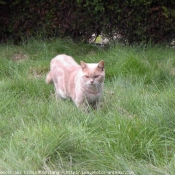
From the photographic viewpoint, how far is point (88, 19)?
7.86 metres

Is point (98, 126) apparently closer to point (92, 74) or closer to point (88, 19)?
point (92, 74)

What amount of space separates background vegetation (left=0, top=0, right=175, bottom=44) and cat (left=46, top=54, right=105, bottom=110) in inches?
88.5

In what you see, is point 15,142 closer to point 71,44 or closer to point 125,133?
point 125,133

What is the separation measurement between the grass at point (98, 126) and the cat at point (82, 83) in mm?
168

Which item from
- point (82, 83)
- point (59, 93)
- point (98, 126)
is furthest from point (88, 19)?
point (98, 126)

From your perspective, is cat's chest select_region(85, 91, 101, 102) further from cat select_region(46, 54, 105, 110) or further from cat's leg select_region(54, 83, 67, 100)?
cat's leg select_region(54, 83, 67, 100)

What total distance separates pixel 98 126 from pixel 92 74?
3.60 ft

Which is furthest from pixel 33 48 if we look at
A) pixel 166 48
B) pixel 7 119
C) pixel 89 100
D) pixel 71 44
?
pixel 7 119

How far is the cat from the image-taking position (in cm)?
502

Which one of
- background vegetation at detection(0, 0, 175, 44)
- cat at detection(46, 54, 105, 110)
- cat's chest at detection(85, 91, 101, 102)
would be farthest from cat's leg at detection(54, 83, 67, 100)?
background vegetation at detection(0, 0, 175, 44)

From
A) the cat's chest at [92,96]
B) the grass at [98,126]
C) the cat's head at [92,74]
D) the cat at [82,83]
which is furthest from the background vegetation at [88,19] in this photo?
the cat's chest at [92,96]

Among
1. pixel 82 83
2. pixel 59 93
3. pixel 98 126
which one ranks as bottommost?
pixel 59 93

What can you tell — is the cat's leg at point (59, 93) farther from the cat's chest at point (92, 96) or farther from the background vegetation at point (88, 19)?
the background vegetation at point (88, 19)

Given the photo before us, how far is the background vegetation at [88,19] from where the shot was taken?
753 cm
